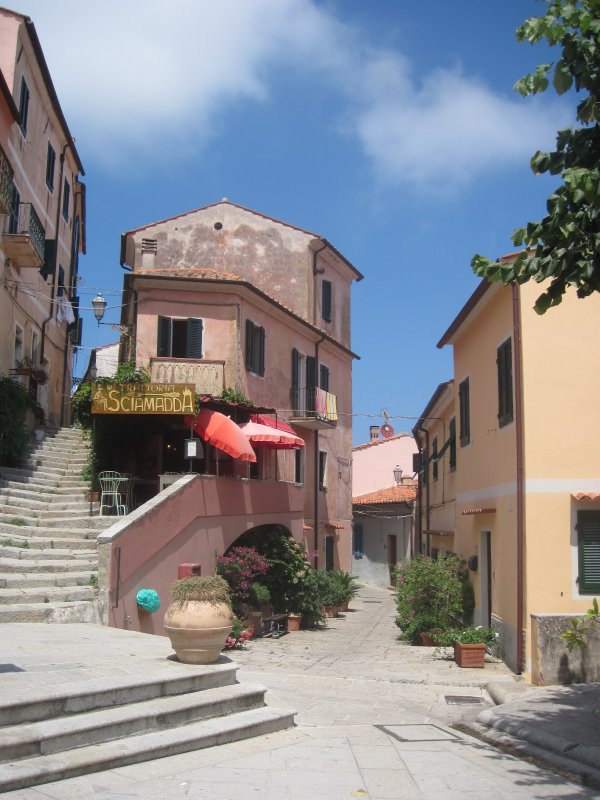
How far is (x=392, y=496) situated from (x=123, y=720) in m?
30.8

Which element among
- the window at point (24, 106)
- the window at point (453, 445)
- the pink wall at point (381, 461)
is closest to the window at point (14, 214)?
the window at point (24, 106)

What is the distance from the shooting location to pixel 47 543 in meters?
12.8

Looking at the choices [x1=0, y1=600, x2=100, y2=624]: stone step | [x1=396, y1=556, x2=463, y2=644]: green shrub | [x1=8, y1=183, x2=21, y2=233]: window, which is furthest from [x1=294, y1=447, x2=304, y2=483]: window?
[x1=0, y1=600, x2=100, y2=624]: stone step

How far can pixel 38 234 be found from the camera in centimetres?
1992

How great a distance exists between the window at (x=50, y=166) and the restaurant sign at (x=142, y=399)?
1003 centimetres

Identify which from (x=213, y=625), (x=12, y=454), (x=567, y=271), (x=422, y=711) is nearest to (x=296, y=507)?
(x=12, y=454)

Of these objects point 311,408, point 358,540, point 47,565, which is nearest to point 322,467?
point 311,408

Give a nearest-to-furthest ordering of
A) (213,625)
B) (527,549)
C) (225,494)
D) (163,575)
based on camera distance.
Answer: (213,625), (527,549), (163,575), (225,494)

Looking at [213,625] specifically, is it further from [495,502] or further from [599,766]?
[495,502]

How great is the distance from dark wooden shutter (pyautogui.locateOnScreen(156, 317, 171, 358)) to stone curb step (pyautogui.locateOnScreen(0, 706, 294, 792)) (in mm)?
16106

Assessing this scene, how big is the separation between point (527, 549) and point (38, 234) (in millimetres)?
14032

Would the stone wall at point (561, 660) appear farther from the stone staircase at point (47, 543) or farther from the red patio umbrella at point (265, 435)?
the red patio umbrella at point (265, 435)

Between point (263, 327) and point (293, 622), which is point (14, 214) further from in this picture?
point (293, 622)

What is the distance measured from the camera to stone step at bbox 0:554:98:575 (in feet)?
37.7
